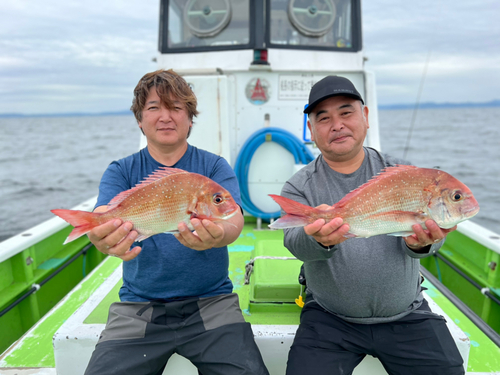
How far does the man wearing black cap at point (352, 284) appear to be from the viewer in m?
1.85

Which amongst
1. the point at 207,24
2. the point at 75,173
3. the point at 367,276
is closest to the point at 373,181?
the point at 367,276

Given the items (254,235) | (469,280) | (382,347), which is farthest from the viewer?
(254,235)

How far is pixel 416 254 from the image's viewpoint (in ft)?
6.06

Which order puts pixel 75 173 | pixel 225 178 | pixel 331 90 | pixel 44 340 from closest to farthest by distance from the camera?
pixel 331 90 < pixel 225 178 < pixel 44 340 < pixel 75 173

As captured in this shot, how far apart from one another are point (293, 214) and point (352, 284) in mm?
665

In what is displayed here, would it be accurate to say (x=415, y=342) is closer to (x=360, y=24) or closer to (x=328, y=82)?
(x=328, y=82)

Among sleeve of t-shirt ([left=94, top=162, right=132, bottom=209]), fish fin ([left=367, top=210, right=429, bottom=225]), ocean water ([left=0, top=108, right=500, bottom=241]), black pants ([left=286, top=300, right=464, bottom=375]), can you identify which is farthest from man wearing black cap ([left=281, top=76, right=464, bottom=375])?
ocean water ([left=0, top=108, right=500, bottom=241])

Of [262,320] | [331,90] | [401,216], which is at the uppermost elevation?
[331,90]

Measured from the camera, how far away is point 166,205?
1.72 metres

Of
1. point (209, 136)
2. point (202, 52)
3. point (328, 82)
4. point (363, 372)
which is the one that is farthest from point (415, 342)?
point (202, 52)

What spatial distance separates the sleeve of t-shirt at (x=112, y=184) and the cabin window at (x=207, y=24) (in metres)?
3.34

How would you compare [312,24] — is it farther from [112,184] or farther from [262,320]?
[262,320]

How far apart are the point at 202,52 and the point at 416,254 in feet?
13.7

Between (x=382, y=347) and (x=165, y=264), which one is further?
(x=165, y=264)
